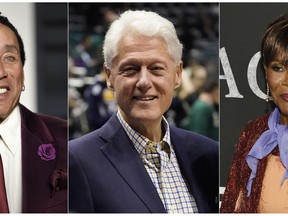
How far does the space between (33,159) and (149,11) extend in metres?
0.87

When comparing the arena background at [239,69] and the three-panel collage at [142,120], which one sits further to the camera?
the arena background at [239,69]

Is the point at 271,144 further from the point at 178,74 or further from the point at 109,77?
the point at 109,77

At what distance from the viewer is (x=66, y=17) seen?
287cm

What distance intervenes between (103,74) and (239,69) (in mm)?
648

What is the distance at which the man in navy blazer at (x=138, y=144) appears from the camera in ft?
8.68

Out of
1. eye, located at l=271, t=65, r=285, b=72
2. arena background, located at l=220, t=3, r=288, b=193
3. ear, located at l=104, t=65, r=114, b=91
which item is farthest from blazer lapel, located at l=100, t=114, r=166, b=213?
eye, located at l=271, t=65, r=285, b=72

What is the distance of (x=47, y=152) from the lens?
2859 millimetres

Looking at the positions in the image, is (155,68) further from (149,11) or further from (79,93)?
(79,93)

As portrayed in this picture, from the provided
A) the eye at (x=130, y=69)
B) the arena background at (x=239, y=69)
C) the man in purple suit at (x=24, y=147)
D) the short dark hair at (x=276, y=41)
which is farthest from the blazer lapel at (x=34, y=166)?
the short dark hair at (x=276, y=41)

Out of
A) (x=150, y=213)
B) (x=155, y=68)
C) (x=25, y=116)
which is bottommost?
(x=150, y=213)

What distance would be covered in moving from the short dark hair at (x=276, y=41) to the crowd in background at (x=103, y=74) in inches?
9.2

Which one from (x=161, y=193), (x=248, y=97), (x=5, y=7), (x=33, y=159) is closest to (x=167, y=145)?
(x=161, y=193)

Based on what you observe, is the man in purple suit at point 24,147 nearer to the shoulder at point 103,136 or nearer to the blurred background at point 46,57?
the blurred background at point 46,57

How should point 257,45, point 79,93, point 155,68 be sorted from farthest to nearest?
point 79,93 < point 257,45 < point 155,68
